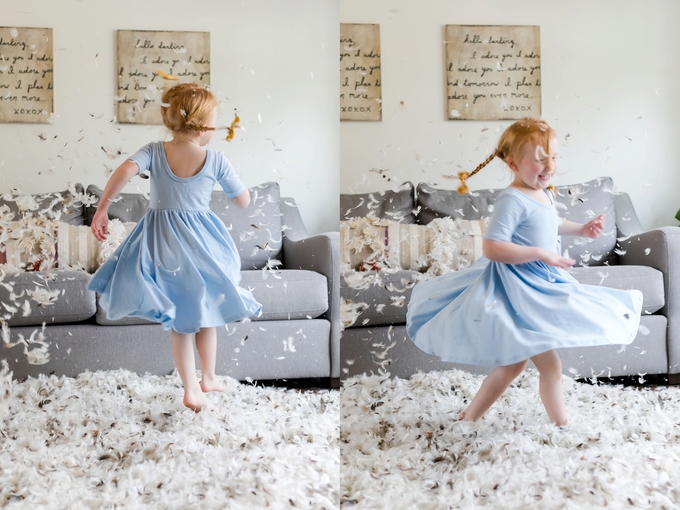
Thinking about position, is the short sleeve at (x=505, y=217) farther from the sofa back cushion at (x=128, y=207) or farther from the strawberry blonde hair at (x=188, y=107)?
the sofa back cushion at (x=128, y=207)

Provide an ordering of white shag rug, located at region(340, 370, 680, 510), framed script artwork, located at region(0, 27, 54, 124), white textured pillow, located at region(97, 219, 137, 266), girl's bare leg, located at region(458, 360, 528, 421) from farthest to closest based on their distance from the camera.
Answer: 1. framed script artwork, located at region(0, 27, 54, 124)
2. white textured pillow, located at region(97, 219, 137, 266)
3. girl's bare leg, located at region(458, 360, 528, 421)
4. white shag rug, located at region(340, 370, 680, 510)

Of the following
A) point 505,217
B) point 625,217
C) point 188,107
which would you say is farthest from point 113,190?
point 625,217

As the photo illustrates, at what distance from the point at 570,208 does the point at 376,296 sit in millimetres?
505

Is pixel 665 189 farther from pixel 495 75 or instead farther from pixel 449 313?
pixel 449 313

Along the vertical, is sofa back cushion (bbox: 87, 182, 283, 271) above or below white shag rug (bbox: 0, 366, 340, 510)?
above

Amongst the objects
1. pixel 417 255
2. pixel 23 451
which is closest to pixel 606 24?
pixel 417 255

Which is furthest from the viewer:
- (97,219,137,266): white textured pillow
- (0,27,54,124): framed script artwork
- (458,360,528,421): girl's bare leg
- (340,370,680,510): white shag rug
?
(0,27,54,124): framed script artwork

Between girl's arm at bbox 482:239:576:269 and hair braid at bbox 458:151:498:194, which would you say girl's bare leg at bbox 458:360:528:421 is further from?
hair braid at bbox 458:151:498:194

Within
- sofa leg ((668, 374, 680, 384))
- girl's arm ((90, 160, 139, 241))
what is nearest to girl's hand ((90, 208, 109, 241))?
girl's arm ((90, 160, 139, 241))

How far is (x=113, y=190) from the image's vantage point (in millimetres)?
1429

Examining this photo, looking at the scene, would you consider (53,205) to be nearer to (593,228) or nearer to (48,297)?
(48,297)

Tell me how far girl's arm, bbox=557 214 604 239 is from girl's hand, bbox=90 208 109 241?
1.11 m

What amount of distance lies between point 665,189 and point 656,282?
0.26 metres

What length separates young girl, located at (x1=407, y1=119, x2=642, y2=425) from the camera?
1.23 metres
